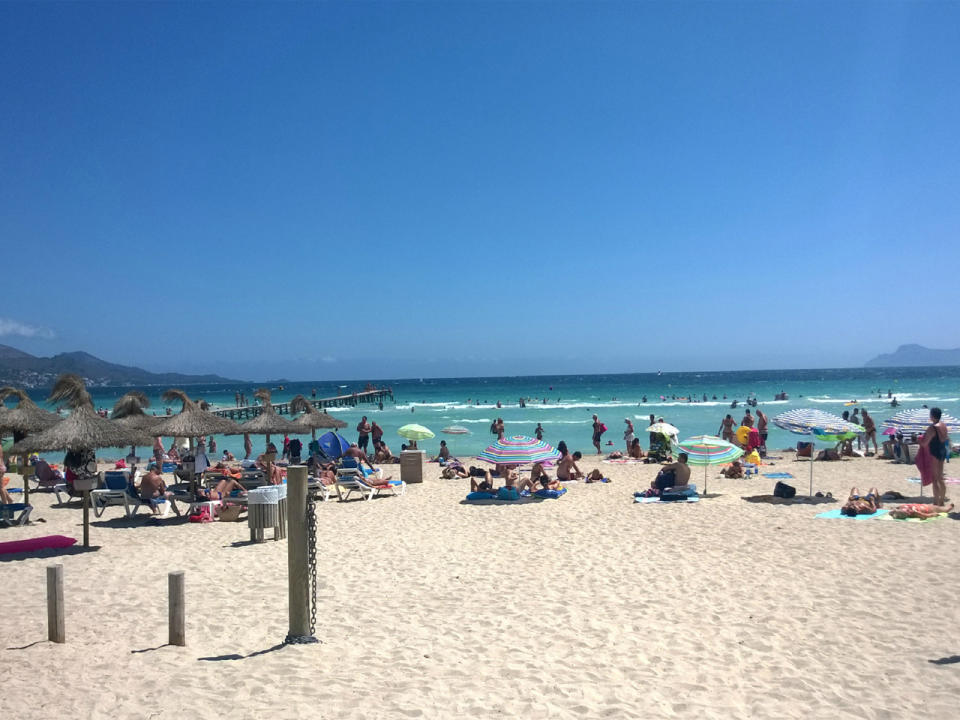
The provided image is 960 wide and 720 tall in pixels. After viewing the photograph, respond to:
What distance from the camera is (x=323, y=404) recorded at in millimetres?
59062

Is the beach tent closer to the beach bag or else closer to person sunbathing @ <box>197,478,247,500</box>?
person sunbathing @ <box>197,478,247,500</box>

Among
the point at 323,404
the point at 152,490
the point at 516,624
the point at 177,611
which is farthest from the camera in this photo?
the point at 323,404

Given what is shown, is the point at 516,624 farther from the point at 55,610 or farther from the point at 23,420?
the point at 23,420

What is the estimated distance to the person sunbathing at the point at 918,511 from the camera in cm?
980

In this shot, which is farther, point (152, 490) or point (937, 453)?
point (152, 490)

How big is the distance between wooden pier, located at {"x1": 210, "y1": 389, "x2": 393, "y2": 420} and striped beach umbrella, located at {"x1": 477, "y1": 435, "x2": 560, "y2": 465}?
84.2 feet

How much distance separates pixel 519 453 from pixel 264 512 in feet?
16.2

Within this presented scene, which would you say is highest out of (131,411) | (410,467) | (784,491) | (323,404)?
(131,411)

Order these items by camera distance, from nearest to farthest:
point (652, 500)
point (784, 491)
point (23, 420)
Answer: point (784, 491) → point (652, 500) → point (23, 420)

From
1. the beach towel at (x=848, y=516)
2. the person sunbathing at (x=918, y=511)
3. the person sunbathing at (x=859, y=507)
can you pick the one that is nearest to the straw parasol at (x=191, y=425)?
the beach towel at (x=848, y=516)

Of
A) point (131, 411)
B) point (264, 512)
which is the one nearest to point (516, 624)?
point (264, 512)

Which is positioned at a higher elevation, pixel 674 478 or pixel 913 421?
pixel 913 421

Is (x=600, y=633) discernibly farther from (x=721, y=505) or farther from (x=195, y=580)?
(x=721, y=505)

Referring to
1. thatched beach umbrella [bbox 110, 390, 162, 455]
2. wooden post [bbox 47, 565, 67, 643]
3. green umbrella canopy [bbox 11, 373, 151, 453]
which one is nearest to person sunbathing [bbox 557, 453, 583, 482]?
green umbrella canopy [bbox 11, 373, 151, 453]
